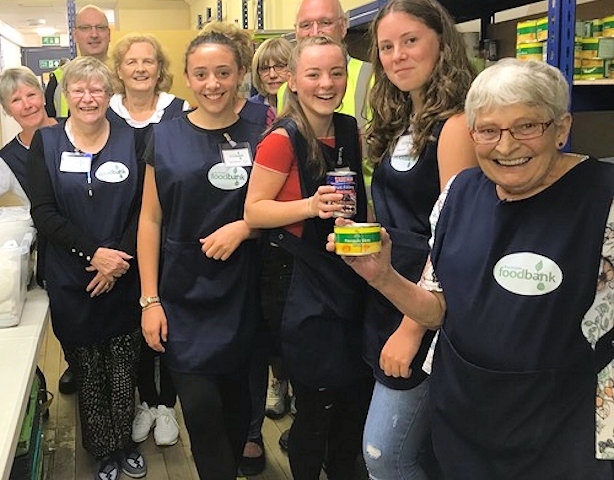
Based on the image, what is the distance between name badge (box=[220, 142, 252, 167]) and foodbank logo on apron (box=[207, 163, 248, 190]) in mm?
17

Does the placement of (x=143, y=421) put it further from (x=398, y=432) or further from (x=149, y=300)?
(x=398, y=432)

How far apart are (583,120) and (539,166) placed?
4.58ft

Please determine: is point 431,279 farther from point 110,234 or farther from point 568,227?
point 110,234

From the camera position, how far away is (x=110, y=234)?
232 cm

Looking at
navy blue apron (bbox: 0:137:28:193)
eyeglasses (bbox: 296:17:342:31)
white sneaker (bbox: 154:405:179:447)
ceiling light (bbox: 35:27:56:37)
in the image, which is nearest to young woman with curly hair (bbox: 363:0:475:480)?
eyeglasses (bbox: 296:17:342:31)

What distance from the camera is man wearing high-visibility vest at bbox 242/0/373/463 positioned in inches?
83.0

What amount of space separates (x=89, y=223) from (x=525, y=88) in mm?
1641

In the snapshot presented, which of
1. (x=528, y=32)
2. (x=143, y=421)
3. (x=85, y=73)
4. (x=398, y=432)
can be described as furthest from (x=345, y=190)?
(x=143, y=421)

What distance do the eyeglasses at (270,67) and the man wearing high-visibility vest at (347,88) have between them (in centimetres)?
34

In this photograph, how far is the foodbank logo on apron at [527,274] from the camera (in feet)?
3.84

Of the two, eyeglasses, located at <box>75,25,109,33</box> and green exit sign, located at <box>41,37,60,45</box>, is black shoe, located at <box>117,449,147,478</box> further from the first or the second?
green exit sign, located at <box>41,37,60,45</box>

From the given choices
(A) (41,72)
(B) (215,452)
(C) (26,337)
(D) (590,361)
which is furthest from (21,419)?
(A) (41,72)

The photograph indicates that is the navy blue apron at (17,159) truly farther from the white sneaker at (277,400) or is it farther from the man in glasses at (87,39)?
the white sneaker at (277,400)

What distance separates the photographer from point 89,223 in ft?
7.56
